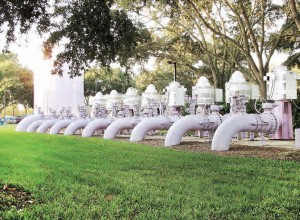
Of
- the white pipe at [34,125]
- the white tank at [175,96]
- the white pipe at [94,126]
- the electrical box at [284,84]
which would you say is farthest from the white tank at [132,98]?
the electrical box at [284,84]

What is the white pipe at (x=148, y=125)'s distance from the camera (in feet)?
46.2

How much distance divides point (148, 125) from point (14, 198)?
934 centimetres

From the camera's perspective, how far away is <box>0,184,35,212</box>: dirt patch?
15.3ft

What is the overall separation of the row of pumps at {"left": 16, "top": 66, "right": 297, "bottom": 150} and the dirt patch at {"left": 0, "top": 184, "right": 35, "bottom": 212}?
5.80 meters

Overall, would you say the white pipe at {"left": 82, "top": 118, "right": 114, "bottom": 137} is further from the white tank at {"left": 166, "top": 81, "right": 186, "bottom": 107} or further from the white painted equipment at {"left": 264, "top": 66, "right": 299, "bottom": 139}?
the white painted equipment at {"left": 264, "top": 66, "right": 299, "bottom": 139}

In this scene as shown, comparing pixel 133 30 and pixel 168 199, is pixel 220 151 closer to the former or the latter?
pixel 133 30

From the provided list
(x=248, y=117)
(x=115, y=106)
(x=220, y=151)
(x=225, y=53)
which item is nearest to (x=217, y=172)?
(x=220, y=151)

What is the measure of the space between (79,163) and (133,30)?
2986mm

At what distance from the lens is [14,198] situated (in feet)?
16.4

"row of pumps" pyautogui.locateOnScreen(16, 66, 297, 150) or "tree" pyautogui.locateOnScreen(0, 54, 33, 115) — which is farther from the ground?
"tree" pyautogui.locateOnScreen(0, 54, 33, 115)

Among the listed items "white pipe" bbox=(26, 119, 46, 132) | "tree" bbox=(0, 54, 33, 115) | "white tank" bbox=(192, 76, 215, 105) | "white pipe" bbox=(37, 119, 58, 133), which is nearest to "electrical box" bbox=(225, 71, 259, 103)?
"white tank" bbox=(192, 76, 215, 105)

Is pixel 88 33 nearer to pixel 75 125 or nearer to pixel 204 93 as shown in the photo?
pixel 204 93

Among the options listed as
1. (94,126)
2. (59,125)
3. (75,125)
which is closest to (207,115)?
(94,126)

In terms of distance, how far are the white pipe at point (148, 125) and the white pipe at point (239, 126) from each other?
3831 millimetres
